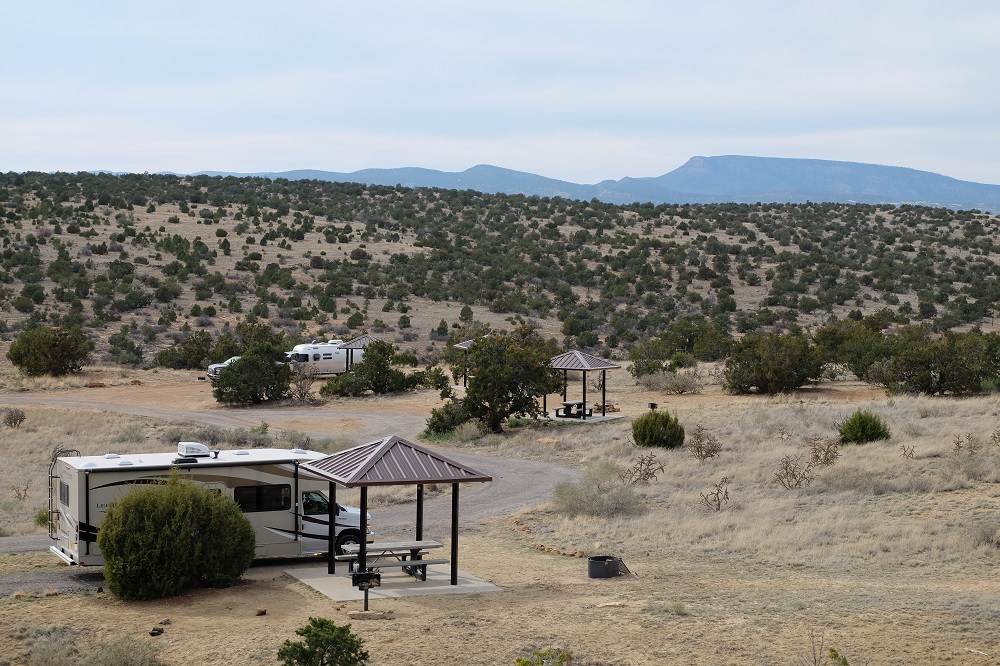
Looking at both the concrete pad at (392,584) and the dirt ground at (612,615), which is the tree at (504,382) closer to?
the dirt ground at (612,615)

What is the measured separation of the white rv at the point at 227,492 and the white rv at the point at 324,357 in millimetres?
28821

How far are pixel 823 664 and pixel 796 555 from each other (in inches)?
266

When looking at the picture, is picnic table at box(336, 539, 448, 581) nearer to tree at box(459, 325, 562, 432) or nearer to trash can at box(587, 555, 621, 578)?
trash can at box(587, 555, 621, 578)

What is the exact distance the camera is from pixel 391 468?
53.3ft

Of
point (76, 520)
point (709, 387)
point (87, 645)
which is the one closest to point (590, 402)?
point (709, 387)

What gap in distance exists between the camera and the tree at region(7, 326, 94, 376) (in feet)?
156

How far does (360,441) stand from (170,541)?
17252 millimetres

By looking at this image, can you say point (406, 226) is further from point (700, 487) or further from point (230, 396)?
point (700, 487)

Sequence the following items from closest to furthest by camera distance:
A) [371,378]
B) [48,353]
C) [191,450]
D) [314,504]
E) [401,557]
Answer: [401,557] → [191,450] → [314,504] → [371,378] → [48,353]

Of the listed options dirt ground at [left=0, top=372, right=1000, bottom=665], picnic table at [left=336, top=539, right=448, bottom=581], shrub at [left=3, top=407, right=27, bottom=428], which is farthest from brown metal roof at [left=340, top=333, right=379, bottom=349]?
picnic table at [left=336, top=539, right=448, bottom=581]

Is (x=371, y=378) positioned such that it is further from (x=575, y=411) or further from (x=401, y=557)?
(x=401, y=557)

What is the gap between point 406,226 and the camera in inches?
3573

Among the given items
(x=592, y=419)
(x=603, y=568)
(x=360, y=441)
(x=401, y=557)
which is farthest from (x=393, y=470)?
(x=592, y=419)

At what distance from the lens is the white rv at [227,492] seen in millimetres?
17172
